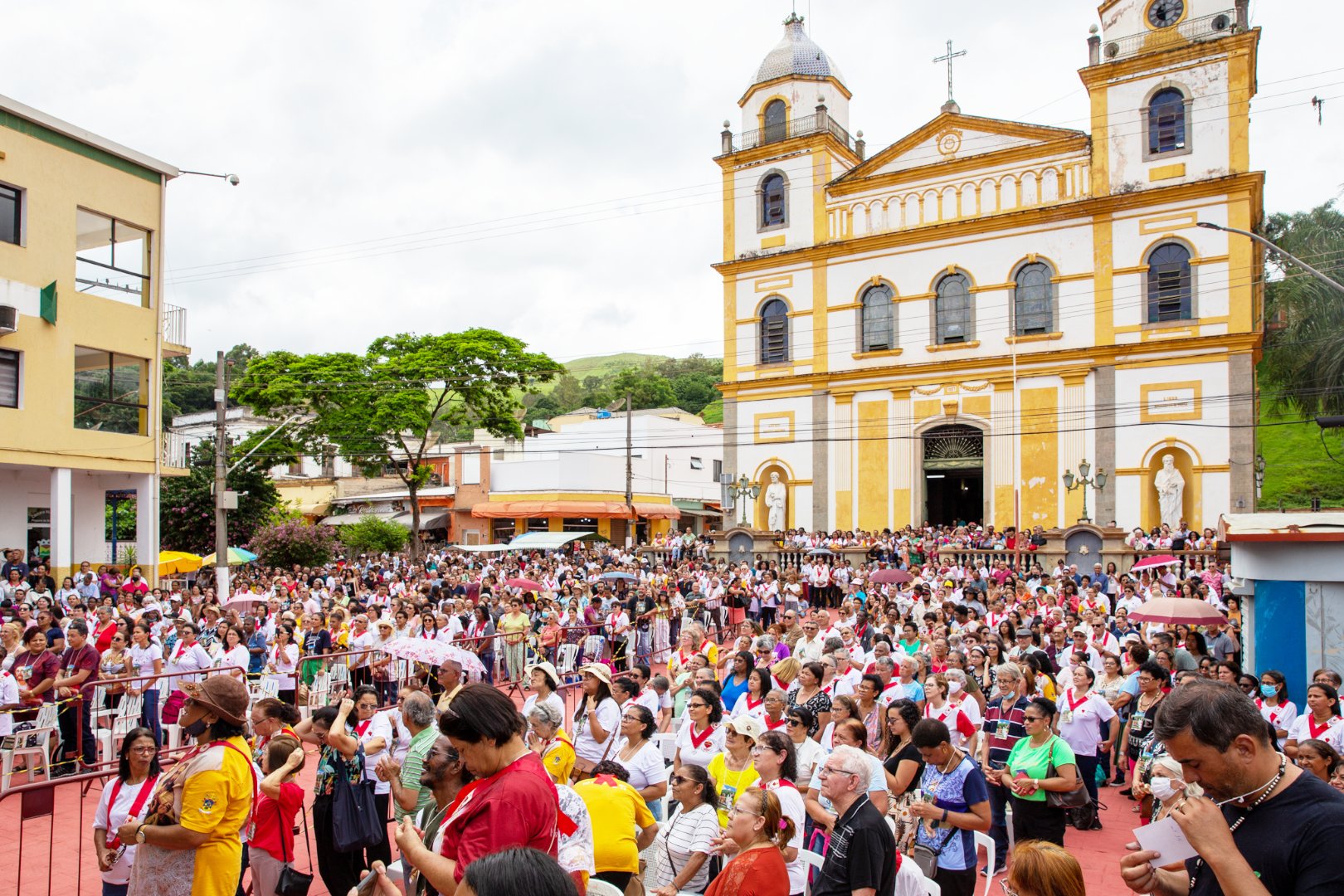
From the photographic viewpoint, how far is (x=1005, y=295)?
110 ft

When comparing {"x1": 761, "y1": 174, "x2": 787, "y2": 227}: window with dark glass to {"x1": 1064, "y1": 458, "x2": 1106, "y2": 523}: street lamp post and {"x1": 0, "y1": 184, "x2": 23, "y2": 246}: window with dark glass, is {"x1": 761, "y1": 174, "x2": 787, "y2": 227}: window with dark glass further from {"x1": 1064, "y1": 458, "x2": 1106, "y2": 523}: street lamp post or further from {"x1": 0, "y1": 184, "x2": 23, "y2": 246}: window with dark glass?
{"x1": 0, "y1": 184, "x2": 23, "y2": 246}: window with dark glass

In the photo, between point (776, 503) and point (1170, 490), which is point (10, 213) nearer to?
point (776, 503)

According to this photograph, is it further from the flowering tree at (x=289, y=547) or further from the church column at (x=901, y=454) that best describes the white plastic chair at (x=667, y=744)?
the flowering tree at (x=289, y=547)

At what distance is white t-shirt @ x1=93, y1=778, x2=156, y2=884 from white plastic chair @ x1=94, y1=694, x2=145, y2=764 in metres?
5.10

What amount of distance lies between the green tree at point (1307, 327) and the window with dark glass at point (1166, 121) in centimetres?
→ 978

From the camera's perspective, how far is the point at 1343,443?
147 feet

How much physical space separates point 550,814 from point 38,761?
9.48 meters

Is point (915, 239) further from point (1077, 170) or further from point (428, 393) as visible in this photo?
point (428, 393)

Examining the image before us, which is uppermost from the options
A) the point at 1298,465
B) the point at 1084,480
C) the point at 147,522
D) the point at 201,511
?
the point at 1298,465

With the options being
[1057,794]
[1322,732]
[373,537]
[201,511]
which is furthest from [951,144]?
[1057,794]

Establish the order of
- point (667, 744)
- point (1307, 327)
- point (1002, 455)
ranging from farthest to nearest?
point (1307, 327), point (1002, 455), point (667, 744)

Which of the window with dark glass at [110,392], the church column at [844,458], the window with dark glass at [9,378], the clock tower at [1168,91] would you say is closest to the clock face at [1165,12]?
the clock tower at [1168,91]

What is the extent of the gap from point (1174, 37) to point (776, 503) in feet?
67.5

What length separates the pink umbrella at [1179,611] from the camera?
11.8m
